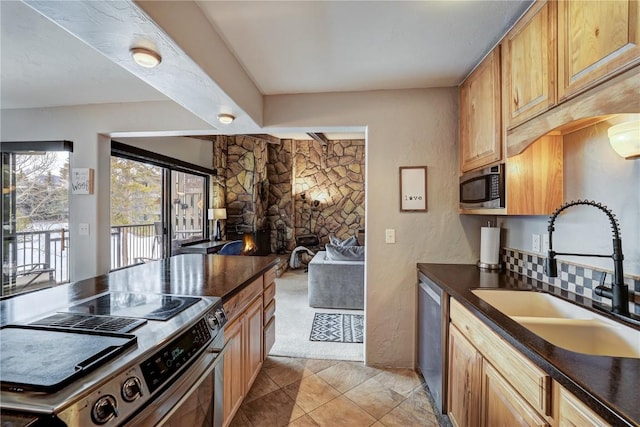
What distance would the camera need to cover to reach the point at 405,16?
5.01ft

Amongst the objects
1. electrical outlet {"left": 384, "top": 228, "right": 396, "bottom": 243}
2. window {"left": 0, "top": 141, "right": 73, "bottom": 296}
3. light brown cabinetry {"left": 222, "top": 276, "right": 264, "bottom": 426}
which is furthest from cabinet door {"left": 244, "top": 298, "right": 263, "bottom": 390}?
window {"left": 0, "top": 141, "right": 73, "bottom": 296}

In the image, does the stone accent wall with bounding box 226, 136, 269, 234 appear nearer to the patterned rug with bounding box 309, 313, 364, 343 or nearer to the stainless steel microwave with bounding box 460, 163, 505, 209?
the patterned rug with bounding box 309, 313, 364, 343

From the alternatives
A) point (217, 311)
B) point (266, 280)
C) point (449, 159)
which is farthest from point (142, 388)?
point (449, 159)

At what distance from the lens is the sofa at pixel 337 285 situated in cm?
391

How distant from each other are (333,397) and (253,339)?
73 centimetres

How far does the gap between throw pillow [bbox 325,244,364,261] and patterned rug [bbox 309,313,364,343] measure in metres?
0.79

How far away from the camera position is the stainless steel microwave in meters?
1.72

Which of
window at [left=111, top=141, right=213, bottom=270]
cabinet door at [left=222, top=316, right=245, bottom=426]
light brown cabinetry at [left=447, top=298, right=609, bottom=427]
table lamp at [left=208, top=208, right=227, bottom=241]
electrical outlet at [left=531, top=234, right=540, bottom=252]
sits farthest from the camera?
table lamp at [left=208, top=208, right=227, bottom=241]

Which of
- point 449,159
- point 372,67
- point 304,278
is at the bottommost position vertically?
point 304,278

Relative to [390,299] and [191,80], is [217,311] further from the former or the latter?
[390,299]

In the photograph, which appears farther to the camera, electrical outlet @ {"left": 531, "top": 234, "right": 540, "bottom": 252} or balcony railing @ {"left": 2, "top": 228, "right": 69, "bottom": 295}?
balcony railing @ {"left": 2, "top": 228, "right": 69, "bottom": 295}

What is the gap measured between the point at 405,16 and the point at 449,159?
4.01 feet

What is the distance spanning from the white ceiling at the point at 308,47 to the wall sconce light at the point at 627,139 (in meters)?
0.78

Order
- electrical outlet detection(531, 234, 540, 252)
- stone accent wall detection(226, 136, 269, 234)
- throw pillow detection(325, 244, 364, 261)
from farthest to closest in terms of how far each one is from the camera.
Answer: stone accent wall detection(226, 136, 269, 234) < throw pillow detection(325, 244, 364, 261) < electrical outlet detection(531, 234, 540, 252)
